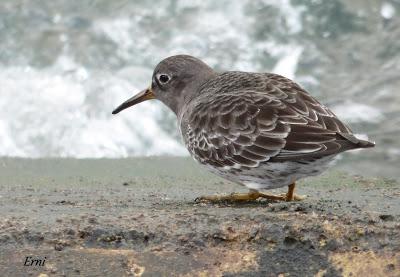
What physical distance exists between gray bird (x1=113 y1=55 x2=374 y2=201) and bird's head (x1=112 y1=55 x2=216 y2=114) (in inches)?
23.3

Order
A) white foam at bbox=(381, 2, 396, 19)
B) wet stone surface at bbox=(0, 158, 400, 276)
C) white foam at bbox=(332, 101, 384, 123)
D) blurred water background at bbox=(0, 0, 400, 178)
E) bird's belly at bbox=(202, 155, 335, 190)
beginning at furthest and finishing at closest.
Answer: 1. white foam at bbox=(381, 2, 396, 19)
2. white foam at bbox=(332, 101, 384, 123)
3. blurred water background at bbox=(0, 0, 400, 178)
4. bird's belly at bbox=(202, 155, 335, 190)
5. wet stone surface at bbox=(0, 158, 400, 276)

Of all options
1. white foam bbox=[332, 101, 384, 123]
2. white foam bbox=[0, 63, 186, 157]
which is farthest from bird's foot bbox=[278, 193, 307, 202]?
white foam bbox=[332, 101, 384, 123]

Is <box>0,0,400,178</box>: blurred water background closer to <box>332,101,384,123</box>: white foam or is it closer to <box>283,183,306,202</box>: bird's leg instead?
<box>332,101,384,123</box>: white foam

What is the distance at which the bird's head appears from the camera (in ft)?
23.8

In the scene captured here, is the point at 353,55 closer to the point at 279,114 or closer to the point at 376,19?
the point at 376,19

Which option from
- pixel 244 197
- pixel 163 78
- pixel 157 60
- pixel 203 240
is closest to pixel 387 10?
pixel 157 60

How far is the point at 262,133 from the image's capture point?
582 centimetres

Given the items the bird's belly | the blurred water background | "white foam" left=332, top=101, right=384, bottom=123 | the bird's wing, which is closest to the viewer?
the bird's wing

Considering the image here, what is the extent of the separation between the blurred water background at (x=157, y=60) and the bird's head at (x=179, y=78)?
7.72 ft

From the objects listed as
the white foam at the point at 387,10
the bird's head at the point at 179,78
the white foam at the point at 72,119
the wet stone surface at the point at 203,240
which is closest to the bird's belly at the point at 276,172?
the wet stone surface at the point at 203,240

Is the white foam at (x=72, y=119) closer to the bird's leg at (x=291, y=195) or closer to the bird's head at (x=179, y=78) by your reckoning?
the bird's head at (x=179, y=78)

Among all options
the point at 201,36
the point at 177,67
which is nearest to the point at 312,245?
the point at 177,67

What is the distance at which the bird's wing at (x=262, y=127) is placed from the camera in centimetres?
565

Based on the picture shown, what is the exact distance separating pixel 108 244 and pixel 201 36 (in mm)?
8904
